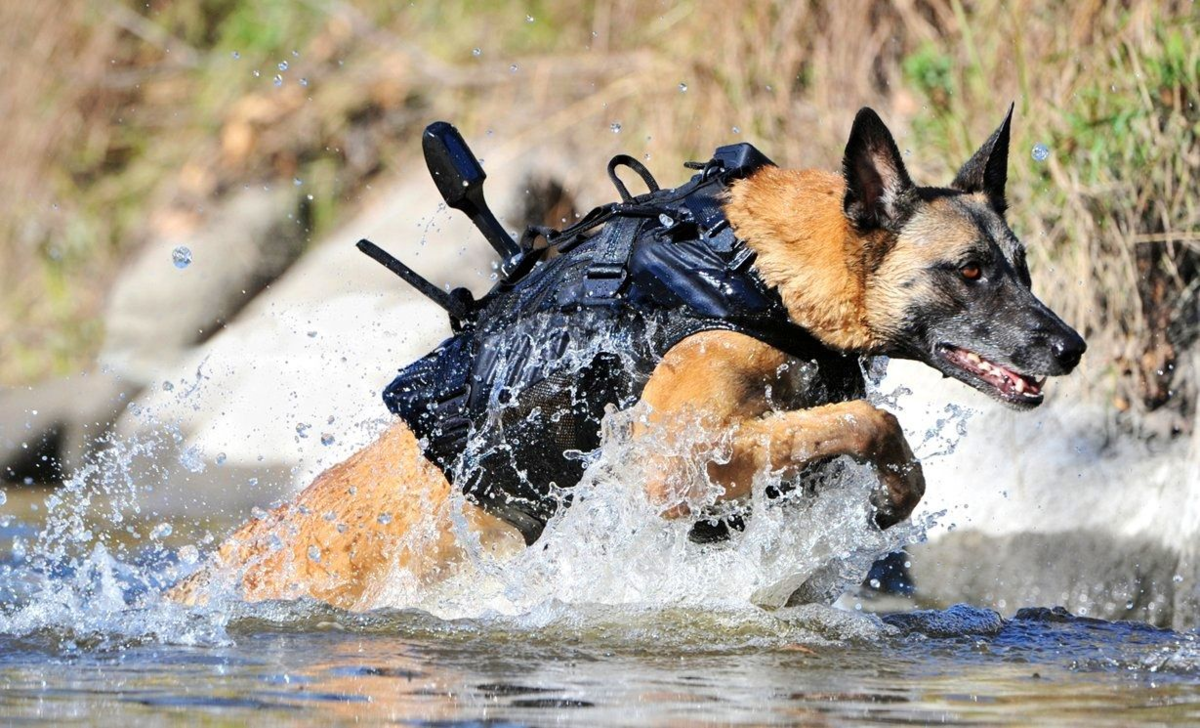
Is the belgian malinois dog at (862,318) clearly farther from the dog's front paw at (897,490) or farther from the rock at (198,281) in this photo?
the rock at (198,281)

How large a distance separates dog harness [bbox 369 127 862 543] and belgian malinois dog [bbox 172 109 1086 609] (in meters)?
0.06

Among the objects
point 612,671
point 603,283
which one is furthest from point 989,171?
point 612,671

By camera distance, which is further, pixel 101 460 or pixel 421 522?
pixel 101 460

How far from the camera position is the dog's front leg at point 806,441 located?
4434mm

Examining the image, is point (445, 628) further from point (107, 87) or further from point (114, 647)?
point (107, 87)

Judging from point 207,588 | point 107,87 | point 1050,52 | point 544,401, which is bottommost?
point 207,588

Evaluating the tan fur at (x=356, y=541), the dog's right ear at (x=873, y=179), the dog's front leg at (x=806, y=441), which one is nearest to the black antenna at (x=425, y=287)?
the tan fur at (x=356, y=541)

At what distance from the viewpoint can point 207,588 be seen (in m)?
4.93

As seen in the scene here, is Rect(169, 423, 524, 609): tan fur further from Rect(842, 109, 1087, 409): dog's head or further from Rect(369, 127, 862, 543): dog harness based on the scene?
Rect(842, 109, 1087, 409): dog's head

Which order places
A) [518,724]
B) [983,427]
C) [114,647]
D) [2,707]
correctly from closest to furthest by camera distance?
1. [518,724]
2. [2,707]
3. [114,647]
4. [983,427]

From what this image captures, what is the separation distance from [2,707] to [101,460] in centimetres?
568

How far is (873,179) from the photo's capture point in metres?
4.54

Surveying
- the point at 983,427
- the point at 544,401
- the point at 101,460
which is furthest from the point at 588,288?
the point at 101,460

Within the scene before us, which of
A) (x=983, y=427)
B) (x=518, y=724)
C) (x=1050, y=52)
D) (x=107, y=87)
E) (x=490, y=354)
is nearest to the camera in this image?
(x=518, y=724)
